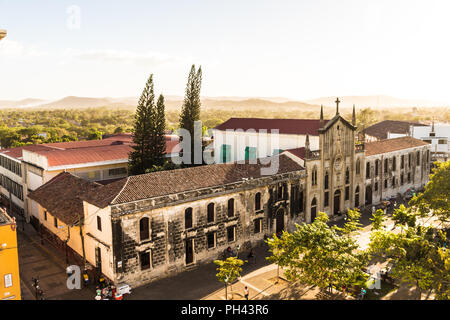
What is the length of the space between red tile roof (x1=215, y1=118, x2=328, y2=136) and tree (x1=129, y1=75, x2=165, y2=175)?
11.8 meters

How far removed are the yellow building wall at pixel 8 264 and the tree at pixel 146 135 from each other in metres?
21.8

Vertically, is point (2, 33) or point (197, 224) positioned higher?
point (2, 33)

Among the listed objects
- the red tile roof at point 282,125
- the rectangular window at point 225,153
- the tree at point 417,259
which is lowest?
the tree at point 417,259

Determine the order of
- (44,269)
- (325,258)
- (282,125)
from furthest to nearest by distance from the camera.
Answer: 1. (282,125)
2. (44,269)
3. (325,258)

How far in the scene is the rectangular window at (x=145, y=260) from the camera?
28.1 metres

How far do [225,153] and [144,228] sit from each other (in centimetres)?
2773

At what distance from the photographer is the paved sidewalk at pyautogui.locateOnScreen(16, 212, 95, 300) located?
26938mm

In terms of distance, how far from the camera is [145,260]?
93.0 ft

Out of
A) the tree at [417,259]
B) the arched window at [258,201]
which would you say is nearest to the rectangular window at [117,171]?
the arched window at [258,201]

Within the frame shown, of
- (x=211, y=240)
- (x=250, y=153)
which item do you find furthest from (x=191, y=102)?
(x=211, y=240)

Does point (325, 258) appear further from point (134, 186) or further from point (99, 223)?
point (99, 223)

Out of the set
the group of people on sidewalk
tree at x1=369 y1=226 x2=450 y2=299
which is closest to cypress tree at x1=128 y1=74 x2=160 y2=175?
the group of people on sidewalk

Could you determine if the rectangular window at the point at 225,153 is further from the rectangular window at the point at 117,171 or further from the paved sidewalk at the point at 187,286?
the paved sidewalk at the point at 187,286
